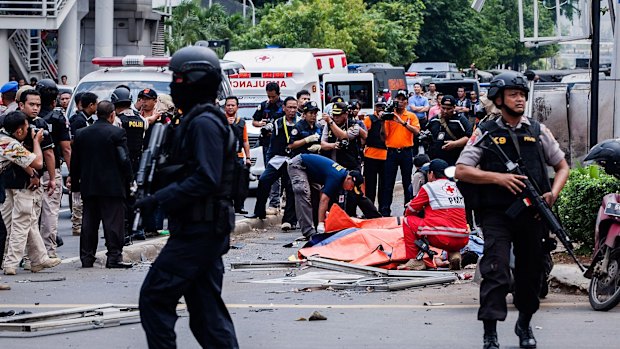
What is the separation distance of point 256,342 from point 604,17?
13638 mm

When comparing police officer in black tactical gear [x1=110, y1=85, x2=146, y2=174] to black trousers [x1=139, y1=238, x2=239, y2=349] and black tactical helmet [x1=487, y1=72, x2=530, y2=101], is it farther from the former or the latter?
black trousers [x1=139, y1=238, x2=239, y2=349]

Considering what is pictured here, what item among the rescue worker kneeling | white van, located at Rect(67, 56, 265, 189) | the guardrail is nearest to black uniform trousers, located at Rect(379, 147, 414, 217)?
white van, located at Rect(67, 56, 265, 189)

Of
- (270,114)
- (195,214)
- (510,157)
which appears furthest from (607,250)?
(270,114)

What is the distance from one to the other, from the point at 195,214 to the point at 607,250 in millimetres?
4348

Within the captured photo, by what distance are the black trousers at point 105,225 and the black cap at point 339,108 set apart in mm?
4501

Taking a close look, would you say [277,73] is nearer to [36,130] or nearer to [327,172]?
[327,172]

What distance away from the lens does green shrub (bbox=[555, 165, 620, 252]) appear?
11.9 metres

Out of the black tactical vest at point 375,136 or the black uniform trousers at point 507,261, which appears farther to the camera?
the black tactical vest at point 375,136

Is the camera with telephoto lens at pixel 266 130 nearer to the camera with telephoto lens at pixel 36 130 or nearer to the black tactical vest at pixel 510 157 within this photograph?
the camera with telephoto lens at pixel 36 130

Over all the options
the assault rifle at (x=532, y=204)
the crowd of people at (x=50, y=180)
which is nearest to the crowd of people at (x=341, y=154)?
the crowd of people at (x=50, y=180)

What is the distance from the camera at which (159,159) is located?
6.74 metres

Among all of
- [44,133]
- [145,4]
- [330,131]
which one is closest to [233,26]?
[145,4]

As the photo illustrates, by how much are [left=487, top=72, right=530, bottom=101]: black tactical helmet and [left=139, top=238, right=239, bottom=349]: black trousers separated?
2.42 metres

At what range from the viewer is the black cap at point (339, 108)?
16.8 m
